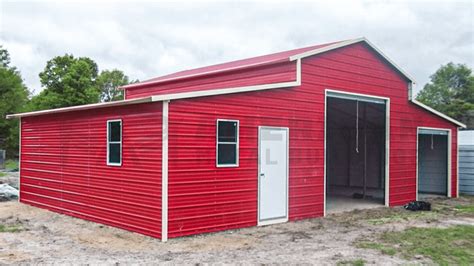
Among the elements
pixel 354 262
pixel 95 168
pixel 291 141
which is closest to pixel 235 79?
pixel 291 141

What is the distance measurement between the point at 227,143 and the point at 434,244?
4.09m

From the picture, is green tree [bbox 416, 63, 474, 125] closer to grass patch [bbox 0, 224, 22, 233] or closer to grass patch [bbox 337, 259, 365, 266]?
grass patch [bbox 337, 259, 365, 266]

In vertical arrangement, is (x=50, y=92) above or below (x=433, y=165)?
above

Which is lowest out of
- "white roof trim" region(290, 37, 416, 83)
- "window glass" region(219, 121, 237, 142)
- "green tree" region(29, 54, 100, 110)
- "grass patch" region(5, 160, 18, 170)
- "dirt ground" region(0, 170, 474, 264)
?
"grass patch" region(5, 160, 18, 170)

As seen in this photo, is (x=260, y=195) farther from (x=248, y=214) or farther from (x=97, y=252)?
(x=97, y=252)

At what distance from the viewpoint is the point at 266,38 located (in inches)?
963

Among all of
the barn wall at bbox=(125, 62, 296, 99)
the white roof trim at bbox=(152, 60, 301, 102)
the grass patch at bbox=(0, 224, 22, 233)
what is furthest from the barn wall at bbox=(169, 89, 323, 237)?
the grass patch at bbox=(0, 224, 22, 233)

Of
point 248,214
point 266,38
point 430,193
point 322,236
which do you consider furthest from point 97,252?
point 266,38

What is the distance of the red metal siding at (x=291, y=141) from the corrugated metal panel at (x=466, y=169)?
3.63m

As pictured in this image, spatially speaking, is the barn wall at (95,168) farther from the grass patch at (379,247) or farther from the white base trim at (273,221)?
the grass patch at (379,247)

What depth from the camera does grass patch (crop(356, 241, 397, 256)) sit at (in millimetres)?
6973

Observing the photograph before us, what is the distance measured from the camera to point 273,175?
9461 millimetres

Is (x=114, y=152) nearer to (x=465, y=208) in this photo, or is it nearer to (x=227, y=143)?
(x=227, y=143)

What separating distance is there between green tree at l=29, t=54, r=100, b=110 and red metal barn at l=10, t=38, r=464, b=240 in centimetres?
2092
